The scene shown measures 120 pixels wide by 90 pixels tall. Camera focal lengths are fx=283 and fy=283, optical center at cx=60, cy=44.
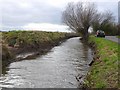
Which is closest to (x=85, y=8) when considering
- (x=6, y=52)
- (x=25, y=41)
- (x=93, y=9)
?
(x=93, y=9)

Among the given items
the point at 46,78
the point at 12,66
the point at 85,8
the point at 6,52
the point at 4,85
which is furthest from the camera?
the point at 85,8

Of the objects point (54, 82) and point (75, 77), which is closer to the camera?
point (54, 82)

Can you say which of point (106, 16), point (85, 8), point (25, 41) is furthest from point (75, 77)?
point (106, 16)

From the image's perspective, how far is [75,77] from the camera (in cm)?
1697

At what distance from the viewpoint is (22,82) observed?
15.3 meters

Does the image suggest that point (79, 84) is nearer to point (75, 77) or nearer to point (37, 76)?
point (75, 77)

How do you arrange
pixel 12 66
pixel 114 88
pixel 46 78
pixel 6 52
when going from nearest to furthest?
pixel 114 88 < pixel 46 78 < pixel 12 66 < pixel 6 52

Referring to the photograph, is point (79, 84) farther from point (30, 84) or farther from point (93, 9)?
point (93, 9)

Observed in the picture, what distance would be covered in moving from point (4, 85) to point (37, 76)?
3.04 metres

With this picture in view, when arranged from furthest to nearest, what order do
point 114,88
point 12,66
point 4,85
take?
point 12,66, point 4,85, point 114,88

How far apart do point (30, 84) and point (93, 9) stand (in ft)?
219

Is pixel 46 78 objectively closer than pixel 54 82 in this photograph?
No

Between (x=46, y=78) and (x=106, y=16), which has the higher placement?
(x=106, y=16)

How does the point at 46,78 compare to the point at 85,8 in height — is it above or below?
below
